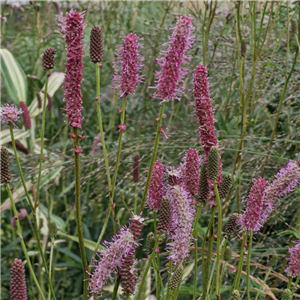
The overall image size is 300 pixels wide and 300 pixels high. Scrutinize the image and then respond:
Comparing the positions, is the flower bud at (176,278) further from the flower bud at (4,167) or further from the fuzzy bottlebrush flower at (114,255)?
the flower bud at (4,167)

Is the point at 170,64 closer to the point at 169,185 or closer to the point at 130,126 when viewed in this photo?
the point at 169,185

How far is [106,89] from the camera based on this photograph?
3.81 metres

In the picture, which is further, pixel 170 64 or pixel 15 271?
pixel 15 271

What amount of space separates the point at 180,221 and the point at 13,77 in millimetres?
2077

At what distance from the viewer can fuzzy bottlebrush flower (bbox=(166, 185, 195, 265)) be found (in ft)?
3.38

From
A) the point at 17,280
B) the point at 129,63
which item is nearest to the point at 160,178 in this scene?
the point at 129,63

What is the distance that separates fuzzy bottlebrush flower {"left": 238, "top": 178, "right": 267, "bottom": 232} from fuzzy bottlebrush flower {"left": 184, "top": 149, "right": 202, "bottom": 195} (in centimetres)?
11

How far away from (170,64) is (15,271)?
52cm

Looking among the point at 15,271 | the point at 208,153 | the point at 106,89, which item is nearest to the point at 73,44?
the point at 208,153

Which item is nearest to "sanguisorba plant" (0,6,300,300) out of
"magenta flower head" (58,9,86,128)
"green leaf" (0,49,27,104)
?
"magenta flower head" (58,9,86,128)

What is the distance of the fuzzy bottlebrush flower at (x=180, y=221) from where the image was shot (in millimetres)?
1030

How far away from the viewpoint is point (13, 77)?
2.90 m

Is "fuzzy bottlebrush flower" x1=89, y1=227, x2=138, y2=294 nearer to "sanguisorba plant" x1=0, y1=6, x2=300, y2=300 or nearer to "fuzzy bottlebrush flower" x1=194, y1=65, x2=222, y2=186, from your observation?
"sanguisorba plant" x1=0, y1=6, x2=300, y2=300

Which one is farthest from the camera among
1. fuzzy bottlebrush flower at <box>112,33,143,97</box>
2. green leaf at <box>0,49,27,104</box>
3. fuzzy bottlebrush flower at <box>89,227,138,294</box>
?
green leaf at <box>0,49,27,104</box>
